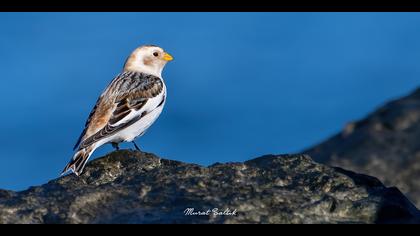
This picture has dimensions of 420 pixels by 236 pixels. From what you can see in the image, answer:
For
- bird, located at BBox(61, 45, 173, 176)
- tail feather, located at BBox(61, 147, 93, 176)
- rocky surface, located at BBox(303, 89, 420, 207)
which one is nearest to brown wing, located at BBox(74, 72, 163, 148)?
bird, located at BBox(61, 45, 173, 176)

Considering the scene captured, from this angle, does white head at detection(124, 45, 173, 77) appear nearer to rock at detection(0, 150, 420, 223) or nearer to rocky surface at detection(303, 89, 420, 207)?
rocky surface at detection(303, 89, 420, 207)

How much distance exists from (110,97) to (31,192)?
303 cm

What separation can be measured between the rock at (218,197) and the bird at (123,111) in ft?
5.12

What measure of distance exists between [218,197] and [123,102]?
3.58m

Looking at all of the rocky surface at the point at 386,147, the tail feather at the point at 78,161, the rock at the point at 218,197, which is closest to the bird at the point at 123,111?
the tail feather at the point at 78,161

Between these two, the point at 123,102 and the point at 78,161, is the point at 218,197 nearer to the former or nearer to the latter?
the point at 78,161

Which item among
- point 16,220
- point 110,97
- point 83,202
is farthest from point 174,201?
point 110,97

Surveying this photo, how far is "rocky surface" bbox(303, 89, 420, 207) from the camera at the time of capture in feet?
41.9

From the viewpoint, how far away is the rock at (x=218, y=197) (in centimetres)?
702

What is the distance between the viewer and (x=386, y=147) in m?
13.4

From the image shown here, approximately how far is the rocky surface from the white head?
2820 mm
